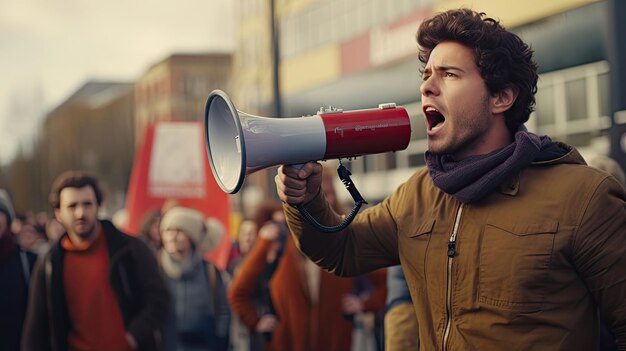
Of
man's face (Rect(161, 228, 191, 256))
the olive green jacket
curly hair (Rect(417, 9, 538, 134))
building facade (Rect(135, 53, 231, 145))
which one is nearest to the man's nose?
curly hair (Rect(417, 9, 538, 134))

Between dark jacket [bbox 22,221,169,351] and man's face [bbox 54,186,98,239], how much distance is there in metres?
0.10

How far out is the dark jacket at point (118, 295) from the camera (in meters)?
5.86

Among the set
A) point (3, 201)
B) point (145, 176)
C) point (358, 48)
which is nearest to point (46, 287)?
point (3, 201)

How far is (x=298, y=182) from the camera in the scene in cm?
283

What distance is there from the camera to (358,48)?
3184cm

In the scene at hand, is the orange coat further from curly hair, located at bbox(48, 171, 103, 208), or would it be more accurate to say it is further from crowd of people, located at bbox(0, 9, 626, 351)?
crowd of people, located at bbox(0, 9, 626, 351)

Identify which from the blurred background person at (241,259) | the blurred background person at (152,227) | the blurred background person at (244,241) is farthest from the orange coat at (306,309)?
the blurred background person at (152,227)

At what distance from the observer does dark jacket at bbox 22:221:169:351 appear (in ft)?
19.2

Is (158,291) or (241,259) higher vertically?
(158,291)

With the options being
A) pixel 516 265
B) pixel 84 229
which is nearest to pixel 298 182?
pixel 516 265

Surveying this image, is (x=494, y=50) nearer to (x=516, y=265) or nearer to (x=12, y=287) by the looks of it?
(x=516, y=265)

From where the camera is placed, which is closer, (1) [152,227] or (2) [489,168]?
(2) [489,168]

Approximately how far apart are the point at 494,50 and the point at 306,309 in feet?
13.5

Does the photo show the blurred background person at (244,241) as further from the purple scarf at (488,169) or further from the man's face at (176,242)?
the purple scarf at (488,169)
